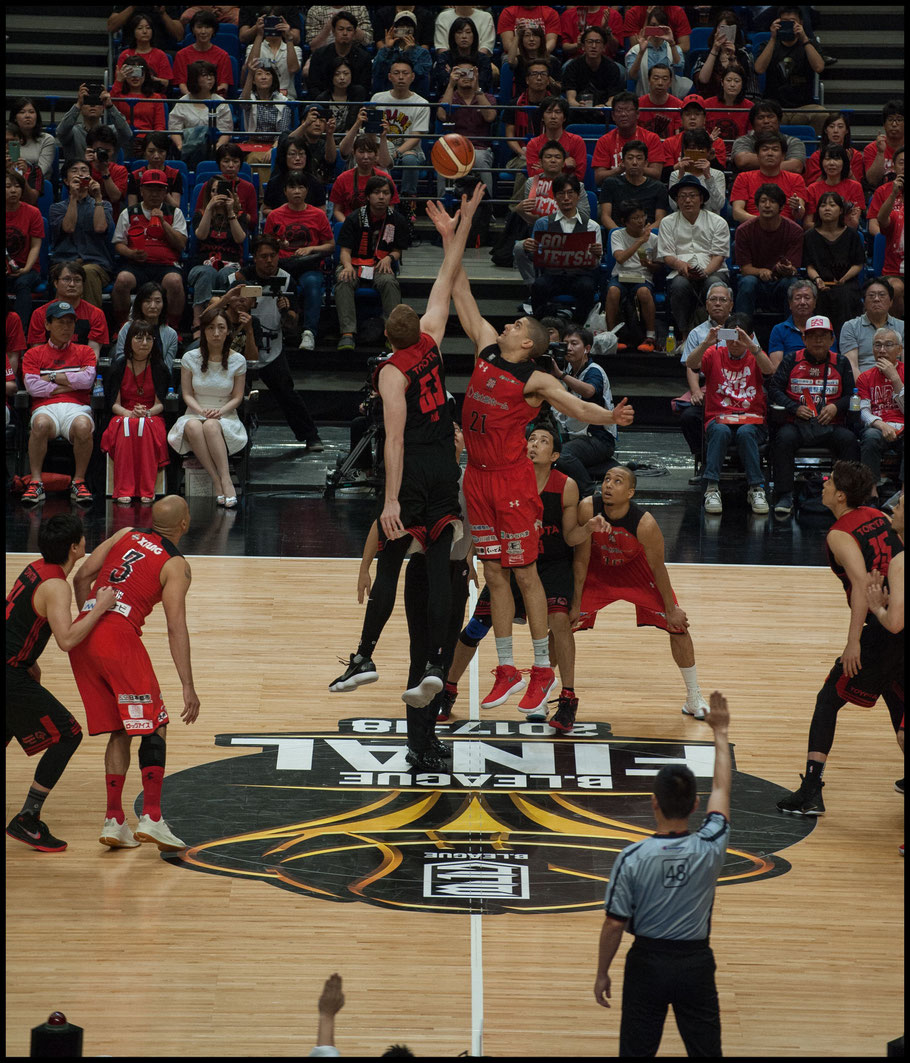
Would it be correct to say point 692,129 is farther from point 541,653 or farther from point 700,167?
point 541,653

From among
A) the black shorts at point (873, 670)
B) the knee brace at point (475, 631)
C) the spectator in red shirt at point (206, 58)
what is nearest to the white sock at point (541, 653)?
the knee brace at point (475, 631)

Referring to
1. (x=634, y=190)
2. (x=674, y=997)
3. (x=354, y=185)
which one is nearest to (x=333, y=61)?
(x=354, y=185)

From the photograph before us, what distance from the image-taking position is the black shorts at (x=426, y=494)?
24.1 ft

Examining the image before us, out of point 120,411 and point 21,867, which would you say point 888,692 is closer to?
point 21,867

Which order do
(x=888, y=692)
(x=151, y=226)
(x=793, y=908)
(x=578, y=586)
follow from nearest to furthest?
(x=793, y=908) → (x=888, y=692) → (x=578, y=586) → (x=151, y=226)

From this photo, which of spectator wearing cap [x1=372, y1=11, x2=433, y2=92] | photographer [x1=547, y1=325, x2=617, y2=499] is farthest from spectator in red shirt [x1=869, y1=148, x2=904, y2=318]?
spectator wearing cap [x1=372, y1=11, x2=433, y2=92]

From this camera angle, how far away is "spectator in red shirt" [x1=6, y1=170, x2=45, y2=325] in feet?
43.0

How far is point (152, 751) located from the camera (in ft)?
21.8

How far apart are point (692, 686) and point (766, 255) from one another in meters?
6.37

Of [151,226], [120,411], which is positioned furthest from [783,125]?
[120,411]

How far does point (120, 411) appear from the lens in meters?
12.0

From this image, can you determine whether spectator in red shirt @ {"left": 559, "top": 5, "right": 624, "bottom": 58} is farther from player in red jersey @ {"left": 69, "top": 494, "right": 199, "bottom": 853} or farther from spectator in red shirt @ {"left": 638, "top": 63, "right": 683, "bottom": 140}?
player in red jersey @ {"left": 69, "top": 494, "right": 199, "bottom": 853}

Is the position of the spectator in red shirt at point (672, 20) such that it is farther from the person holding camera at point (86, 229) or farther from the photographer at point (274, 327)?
the person holding camera at point (86, 229)

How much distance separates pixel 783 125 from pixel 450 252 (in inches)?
358
